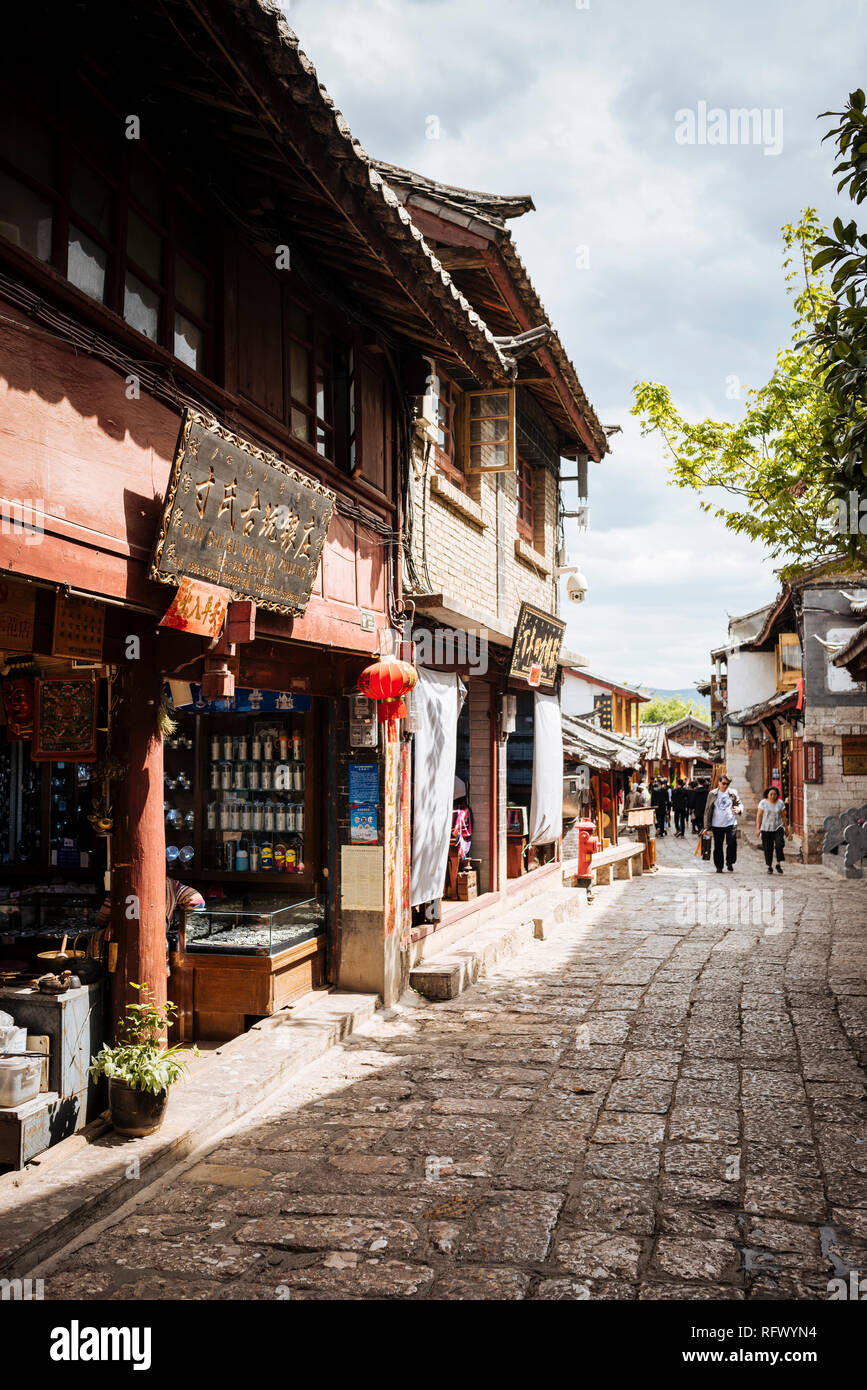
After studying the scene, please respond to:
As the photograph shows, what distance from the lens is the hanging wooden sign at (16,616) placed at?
561 cm

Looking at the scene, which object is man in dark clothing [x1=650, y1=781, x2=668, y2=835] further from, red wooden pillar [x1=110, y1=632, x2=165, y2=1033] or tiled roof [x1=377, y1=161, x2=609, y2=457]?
red wooden pillar [x1=110, y1=632, x2=165, y2=1033]

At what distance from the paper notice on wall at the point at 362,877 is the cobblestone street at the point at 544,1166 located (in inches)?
41.0

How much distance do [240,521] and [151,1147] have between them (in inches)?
148

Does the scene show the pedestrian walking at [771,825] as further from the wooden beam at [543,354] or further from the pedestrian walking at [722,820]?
the wooden beam at [543,354]

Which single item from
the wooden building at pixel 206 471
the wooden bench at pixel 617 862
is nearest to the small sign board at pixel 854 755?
the wooden bench at pixel 617 862

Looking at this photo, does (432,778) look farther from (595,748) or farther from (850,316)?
(595,748)

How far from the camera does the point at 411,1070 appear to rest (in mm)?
7574

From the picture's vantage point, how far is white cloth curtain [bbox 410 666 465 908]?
1016 cm

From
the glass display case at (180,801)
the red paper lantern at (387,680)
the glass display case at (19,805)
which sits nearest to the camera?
the red paper lantern at (387,680)

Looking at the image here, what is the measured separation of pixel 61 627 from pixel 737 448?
10.0 meters

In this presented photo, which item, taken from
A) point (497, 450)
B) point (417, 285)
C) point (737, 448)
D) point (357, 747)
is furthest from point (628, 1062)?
point (737, 448)

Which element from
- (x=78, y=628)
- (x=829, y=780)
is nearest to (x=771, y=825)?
(x=829, y=780)
